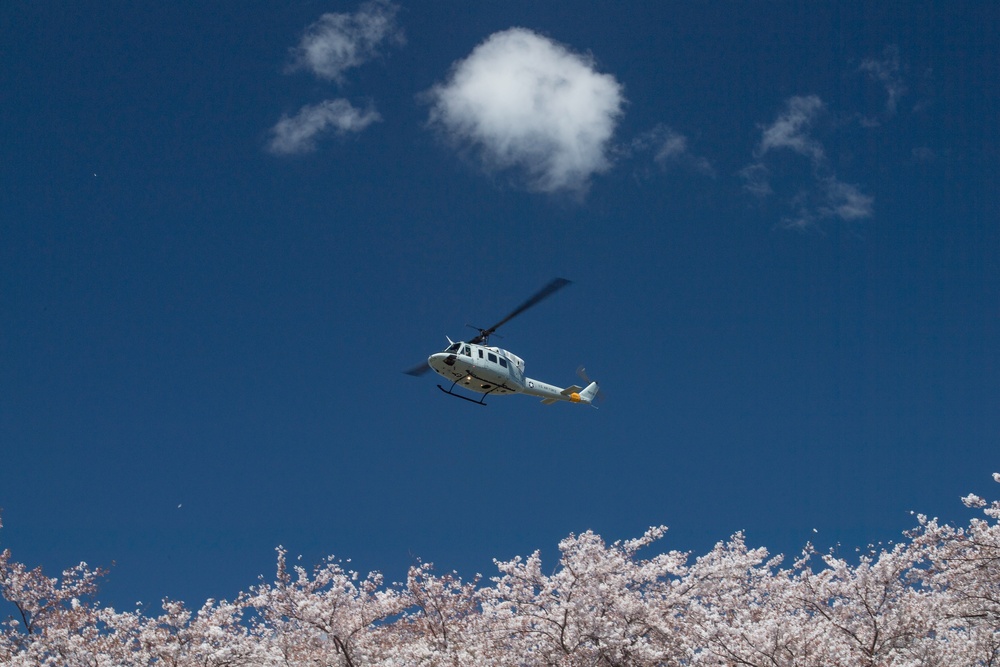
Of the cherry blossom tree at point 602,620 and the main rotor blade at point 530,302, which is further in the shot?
the main rotor blade at point 530,302

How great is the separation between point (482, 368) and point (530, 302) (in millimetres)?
2708

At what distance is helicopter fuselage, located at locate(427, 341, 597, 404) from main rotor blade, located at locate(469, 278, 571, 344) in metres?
0.49

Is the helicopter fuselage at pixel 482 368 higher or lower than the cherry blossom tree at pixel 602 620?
higher

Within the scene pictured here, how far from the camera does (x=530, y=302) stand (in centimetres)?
2614

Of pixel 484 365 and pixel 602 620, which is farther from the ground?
pixel 484 365

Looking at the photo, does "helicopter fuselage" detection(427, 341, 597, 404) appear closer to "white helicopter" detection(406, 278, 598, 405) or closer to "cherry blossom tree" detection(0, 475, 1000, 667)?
"white helicopter" detection(406, 278, 598, 405)

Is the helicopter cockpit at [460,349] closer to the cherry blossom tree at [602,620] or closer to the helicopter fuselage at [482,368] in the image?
the helicopter fuselage at [482,368]

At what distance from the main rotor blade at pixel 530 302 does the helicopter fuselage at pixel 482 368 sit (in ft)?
1.60

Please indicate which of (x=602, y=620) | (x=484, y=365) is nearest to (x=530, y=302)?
(x=484, y=365)

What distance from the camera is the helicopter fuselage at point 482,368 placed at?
2630 centimetres

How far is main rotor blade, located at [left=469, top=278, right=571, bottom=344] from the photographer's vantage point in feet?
82.1

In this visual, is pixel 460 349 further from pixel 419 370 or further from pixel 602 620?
pixel 602 620

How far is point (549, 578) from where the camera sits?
1791 centimetres

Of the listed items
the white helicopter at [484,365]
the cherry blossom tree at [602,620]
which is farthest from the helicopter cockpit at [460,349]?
the cherry blossom tree at [602,620]
